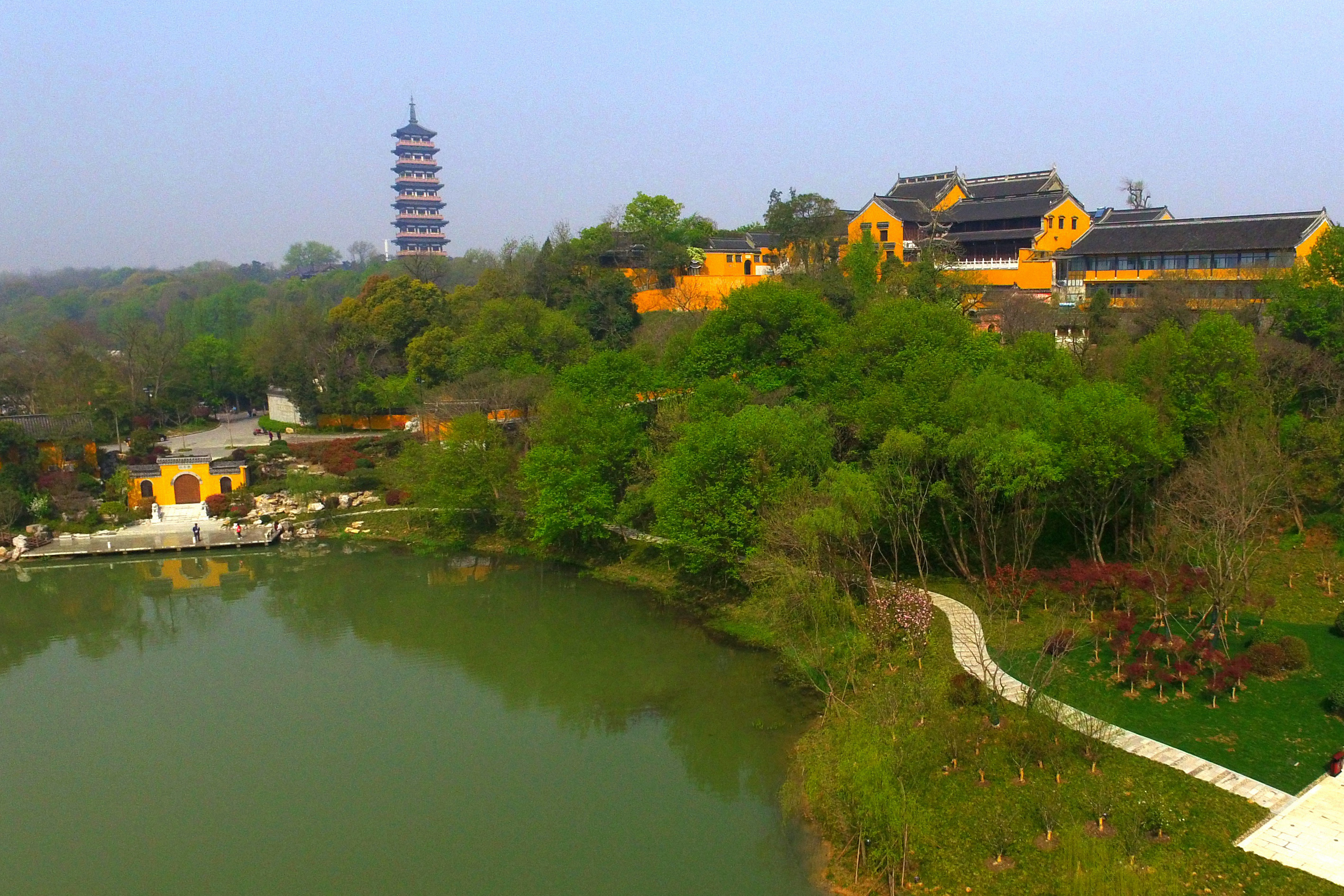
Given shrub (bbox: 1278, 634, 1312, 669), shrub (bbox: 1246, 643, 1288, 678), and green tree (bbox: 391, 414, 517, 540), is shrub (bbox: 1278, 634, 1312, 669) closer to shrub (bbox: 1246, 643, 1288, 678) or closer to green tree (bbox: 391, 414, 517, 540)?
shrub (bbox: 1246, 643, 1288, 678)

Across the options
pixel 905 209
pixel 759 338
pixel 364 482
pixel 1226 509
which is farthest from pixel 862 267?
pixel 1226 509

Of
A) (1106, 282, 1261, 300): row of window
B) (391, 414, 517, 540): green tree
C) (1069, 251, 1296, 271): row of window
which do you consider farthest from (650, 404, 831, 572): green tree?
(1069, 251, 1296, 271): row of window

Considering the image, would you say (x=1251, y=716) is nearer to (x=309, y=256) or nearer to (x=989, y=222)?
(x=989, y=222)

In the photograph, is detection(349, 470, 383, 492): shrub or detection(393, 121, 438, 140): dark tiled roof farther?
detection(393, 121, 438, 140): dark tiled roof

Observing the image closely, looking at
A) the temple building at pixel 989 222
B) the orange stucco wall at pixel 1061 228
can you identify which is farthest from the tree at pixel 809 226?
the orange stucco wall at pixel 1061 228

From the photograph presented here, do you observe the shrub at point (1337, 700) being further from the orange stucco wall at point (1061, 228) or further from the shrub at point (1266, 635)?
the orange stucco wall at point (1061, 228)

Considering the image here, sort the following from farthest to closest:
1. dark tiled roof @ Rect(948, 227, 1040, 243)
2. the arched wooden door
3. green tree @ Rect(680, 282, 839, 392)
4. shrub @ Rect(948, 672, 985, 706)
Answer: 1. dark tiled roof @ Rect(948, 227, 1040, 243)
2. the arched wooden door
3. green tree @ Rect(680, 282, 839, 392)
4. shrub @ Rect(948, 672, 985, 706)

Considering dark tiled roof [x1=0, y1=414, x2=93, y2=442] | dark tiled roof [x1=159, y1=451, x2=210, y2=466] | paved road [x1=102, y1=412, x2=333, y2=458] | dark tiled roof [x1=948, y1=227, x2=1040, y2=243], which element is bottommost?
paved road [x1=102, y1=412, x2=333, y2=458]

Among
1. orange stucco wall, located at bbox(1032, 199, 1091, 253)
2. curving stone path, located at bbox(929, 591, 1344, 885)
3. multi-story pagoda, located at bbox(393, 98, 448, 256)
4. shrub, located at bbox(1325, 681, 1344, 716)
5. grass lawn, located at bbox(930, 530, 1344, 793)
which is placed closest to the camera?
curving stone path, located at bbox(929, 591, 1344, 885)
